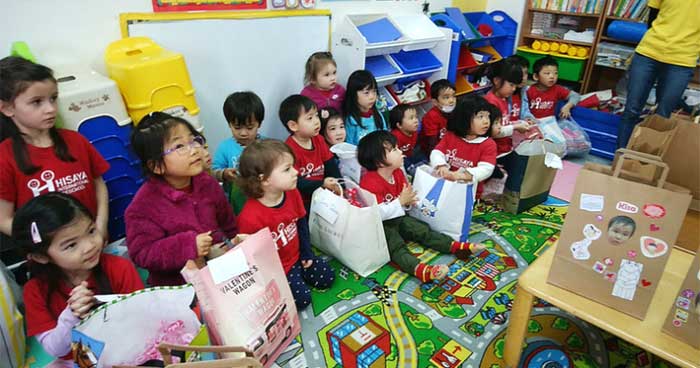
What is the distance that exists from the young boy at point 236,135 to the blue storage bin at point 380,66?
1.13 m

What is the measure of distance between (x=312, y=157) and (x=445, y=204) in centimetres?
74

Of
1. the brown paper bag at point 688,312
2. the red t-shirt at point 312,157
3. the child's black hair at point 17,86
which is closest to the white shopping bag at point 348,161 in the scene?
the red t-shirt at point 312,157

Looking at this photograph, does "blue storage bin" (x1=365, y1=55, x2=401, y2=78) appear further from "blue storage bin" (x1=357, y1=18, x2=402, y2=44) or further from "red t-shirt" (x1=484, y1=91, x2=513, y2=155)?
"red t-shirt" (x1=484, y1=91, x2=513, y2=155)

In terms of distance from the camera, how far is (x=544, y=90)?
345 cm

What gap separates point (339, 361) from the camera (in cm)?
162

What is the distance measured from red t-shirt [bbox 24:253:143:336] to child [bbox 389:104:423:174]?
1.85m

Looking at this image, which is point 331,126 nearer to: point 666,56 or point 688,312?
point 688,312

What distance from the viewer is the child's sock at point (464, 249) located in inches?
86.6

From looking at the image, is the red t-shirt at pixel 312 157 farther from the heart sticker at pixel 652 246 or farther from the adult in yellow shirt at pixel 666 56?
the adult in yellow shirt at pixel 666 56

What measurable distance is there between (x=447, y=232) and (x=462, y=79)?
6.72ft

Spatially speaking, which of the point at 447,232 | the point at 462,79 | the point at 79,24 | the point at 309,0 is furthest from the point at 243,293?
the point at 462,79

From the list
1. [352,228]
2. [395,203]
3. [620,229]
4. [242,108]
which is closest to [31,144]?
[242,108]

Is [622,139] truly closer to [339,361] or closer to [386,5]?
[386,5]

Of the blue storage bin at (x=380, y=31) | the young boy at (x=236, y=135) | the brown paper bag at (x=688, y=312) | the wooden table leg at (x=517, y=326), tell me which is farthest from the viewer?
the blue storage bin at (x=380, y=31)
